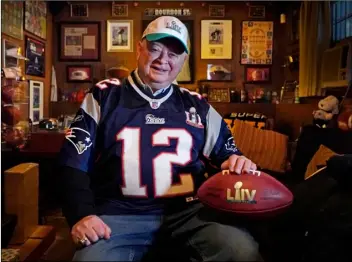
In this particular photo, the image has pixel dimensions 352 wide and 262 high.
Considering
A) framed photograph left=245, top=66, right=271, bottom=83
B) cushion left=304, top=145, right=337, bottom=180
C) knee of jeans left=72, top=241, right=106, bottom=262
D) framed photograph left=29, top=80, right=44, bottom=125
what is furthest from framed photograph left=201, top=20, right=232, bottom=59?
knee of jeans left=72, top=241, right=106, bottom=262

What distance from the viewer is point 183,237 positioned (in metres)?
1.35

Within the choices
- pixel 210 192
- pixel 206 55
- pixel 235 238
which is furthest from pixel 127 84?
pixel 206 55

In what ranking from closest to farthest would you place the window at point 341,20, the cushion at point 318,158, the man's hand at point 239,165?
the man's hand at point 239,165
the cushion at point 318,158
the window at point 341,20

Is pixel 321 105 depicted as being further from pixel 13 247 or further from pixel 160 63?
pixel 13 247

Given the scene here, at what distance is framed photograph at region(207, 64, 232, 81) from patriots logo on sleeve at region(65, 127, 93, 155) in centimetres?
370

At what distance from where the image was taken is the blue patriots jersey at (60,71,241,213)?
1.39 meters

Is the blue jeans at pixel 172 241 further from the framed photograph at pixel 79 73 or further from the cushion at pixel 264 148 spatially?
the framed photograph at pixel 79 73

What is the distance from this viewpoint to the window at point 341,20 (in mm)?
3678

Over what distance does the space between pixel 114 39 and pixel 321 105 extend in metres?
2.67

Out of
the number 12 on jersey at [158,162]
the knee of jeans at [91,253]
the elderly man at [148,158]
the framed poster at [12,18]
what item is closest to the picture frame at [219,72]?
the framed poster at [12,18]

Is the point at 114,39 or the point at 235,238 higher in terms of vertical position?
the point at 114,39

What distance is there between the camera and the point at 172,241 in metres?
1.39

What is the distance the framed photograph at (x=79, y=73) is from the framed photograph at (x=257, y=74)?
195 centimetres

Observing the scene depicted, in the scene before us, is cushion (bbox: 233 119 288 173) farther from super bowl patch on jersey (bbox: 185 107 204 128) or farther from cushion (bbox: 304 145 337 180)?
super bowl patch on jersey (bbox: 185 107 204 128)
